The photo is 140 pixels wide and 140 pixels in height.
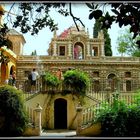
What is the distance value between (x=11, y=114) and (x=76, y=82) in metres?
4.59

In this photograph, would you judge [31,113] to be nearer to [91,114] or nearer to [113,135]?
[91,114]

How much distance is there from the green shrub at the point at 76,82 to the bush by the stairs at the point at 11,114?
386 cm

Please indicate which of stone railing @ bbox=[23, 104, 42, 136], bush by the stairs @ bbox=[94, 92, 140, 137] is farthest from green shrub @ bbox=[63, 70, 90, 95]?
bush by the stairs @ bbox=[94, 92, 140, 137]

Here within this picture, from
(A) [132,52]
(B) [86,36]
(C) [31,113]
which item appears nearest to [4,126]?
(C) [31,113]

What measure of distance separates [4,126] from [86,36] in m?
25.8

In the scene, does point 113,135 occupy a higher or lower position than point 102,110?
lower

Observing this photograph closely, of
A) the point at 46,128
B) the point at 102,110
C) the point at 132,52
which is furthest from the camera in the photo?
the point at 132,52

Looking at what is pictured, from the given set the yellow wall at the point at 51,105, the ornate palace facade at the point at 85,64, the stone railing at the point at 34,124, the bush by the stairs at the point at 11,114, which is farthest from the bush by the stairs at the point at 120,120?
the ornate palace facade at the point at 85,64

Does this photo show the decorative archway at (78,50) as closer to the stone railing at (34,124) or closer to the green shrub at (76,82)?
the green shrub at (76,82)

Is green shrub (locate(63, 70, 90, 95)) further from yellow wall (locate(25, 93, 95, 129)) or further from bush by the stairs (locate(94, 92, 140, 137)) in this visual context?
bush by the stairs (locate(94, 92, 140, 137))

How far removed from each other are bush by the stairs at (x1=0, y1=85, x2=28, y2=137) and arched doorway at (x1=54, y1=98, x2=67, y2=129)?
366cm

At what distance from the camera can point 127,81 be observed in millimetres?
36094

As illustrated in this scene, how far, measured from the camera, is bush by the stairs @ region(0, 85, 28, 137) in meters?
14.6

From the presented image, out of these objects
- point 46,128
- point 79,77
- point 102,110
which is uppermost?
point 79,77
